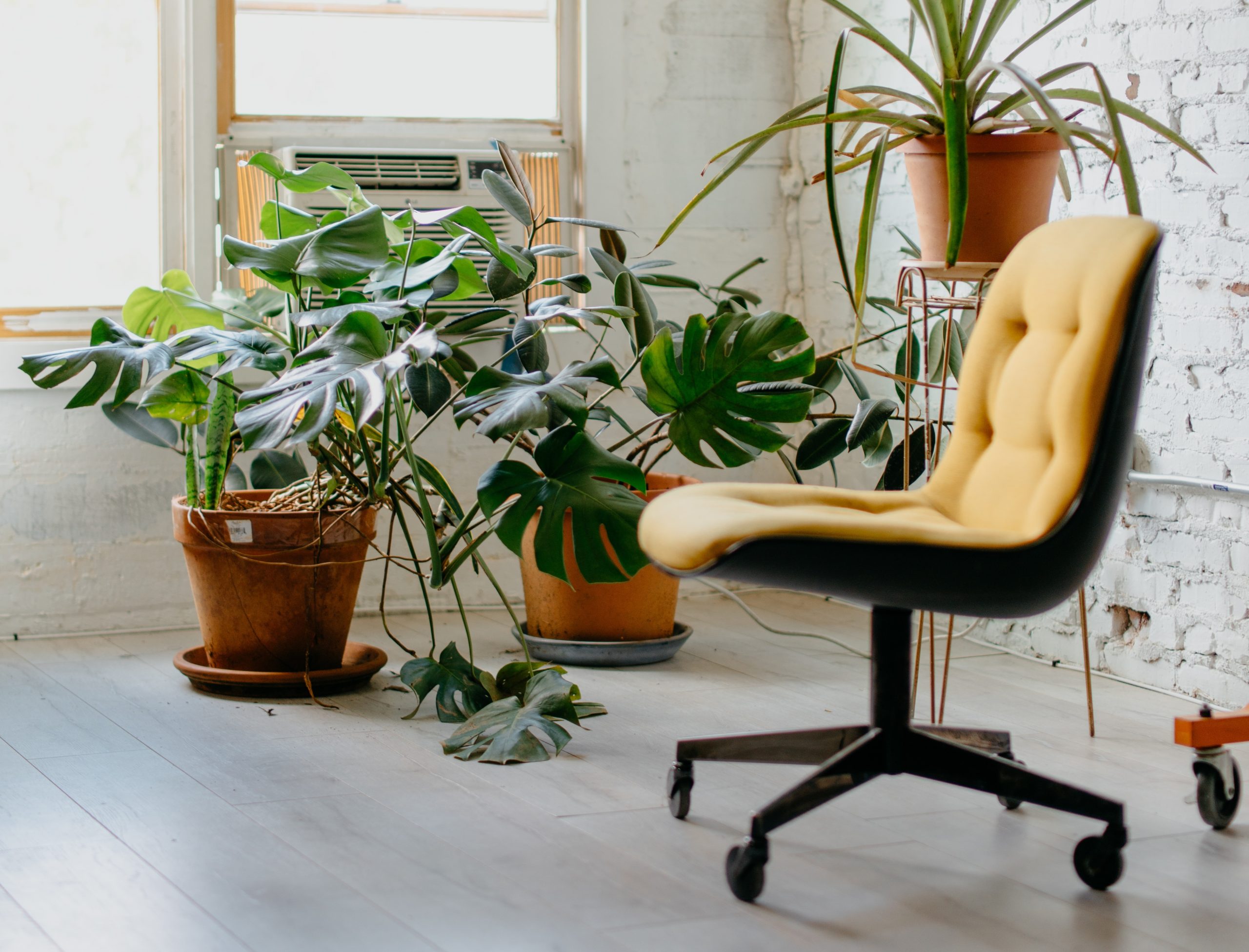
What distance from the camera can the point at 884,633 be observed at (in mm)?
1810

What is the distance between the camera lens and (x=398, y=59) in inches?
135

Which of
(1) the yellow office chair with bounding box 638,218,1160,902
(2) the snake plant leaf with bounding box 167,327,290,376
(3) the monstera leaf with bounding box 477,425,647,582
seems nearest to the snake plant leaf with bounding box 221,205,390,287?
(2) the snake plant leaf with bounding box 167,327,290,376

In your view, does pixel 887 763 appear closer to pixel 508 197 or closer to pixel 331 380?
pixel 331 380

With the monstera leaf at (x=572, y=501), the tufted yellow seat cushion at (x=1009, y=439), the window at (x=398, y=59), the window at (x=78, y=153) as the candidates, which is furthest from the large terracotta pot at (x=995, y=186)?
the window at (x=78, y=153)

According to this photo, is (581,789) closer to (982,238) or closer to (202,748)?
(202,748)

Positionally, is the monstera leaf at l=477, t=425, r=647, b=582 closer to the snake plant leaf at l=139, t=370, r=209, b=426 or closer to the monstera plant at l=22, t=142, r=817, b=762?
the monstera plant at l=22, t=142, r=817, b=762

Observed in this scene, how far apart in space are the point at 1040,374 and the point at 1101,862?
0.63 m

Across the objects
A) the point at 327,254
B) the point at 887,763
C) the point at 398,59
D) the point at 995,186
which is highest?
the point at 398,59

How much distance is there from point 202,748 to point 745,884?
105 centimetres

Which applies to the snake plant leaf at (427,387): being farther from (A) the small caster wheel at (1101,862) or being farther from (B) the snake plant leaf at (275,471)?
(A) the small caster wheel at (1101,862)

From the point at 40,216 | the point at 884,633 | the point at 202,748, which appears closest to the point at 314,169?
the point at 40,216

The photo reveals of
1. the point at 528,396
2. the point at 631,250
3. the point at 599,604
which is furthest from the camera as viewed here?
the point at 631,250

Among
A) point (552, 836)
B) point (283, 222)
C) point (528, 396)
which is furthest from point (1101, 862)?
point (283, 222)

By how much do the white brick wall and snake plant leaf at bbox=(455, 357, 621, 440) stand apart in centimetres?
110
